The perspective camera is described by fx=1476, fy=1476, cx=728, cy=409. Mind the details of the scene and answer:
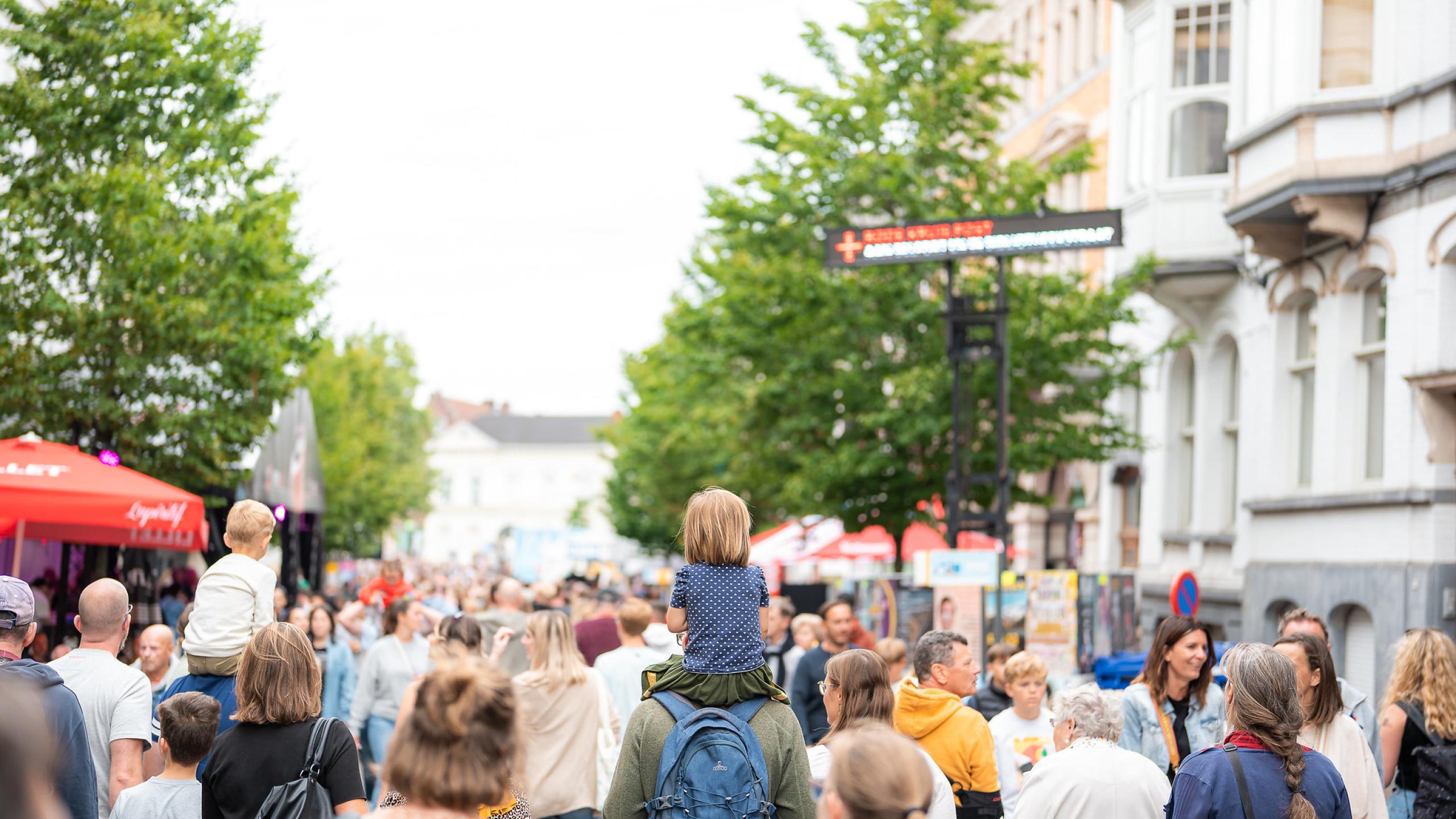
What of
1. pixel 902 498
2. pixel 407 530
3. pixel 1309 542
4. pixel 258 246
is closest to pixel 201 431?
pixel 258 246

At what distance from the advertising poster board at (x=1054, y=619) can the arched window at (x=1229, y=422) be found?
7.59 meters

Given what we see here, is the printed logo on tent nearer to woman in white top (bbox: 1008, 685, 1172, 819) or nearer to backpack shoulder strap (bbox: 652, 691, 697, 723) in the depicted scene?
backpack shoulder strap (bbox: 652, 691, 697, 723)

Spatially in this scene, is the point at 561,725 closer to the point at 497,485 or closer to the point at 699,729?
the point at 699,729

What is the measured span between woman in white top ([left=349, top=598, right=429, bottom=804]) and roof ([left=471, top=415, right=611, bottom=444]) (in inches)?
5467

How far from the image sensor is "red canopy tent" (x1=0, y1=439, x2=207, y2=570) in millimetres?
9625

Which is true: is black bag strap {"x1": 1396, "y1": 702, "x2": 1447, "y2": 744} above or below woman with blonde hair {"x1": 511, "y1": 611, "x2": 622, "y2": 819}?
above

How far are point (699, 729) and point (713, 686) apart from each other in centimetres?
21

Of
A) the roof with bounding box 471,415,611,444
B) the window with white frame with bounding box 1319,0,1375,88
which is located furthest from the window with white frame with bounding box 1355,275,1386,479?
the roof with bounding box 471,415,611,444

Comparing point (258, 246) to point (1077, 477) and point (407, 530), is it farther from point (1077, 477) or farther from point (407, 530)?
point (407, 530)

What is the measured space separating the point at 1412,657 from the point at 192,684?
569 cm

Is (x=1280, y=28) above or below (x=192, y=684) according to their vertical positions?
above

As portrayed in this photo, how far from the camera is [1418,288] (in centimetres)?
1510

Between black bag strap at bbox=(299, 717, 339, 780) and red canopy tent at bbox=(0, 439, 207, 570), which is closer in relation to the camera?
black bag strap at bbox=(299, 717, 339, 780)

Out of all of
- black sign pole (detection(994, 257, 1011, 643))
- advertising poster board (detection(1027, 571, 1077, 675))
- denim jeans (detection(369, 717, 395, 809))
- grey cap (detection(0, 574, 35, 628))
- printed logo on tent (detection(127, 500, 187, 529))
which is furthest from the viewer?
black sign pole (detection(994, 257, 1011, 643))
